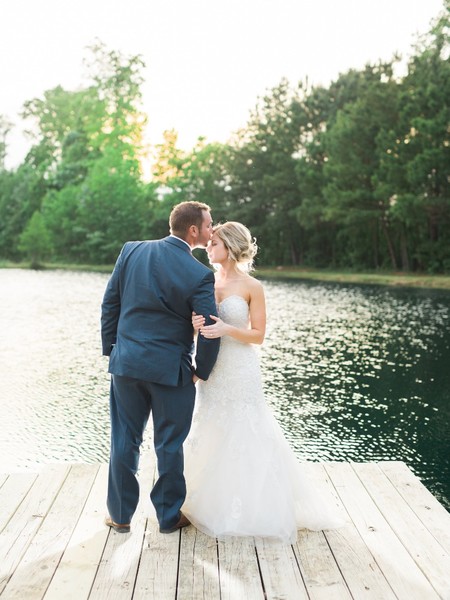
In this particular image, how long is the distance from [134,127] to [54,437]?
1987 inches

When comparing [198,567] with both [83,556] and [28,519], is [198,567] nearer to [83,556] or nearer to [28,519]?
[83,556]

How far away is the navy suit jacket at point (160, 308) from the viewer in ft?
10.5

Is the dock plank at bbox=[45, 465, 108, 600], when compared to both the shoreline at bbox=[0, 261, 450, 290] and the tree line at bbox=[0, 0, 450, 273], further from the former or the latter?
the tree line at bbox=[0, 0, 450, 273]

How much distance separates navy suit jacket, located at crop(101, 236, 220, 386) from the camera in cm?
321

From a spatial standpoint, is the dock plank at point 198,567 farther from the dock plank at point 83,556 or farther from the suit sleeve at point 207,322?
the suit sleeve at point 207,322

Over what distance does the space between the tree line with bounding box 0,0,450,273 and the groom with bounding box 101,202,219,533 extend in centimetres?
2349

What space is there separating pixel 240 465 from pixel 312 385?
6928 mm

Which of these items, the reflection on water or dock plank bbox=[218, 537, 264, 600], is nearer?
dock plank bbox=[218, 537, 264, 600]

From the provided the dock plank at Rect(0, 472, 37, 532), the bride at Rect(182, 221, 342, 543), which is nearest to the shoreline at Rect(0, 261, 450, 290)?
the dock plank at Rect(0, 472, 37, 532)

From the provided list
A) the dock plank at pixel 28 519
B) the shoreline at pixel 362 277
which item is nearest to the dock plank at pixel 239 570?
the dock plank at pixel 28 519

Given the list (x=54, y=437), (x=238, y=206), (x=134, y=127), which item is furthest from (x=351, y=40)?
(x=54, y=437)

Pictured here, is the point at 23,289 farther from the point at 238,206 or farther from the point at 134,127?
the point at 134,127

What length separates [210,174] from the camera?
160 feet

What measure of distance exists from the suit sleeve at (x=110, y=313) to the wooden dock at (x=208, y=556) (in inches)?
36.5
